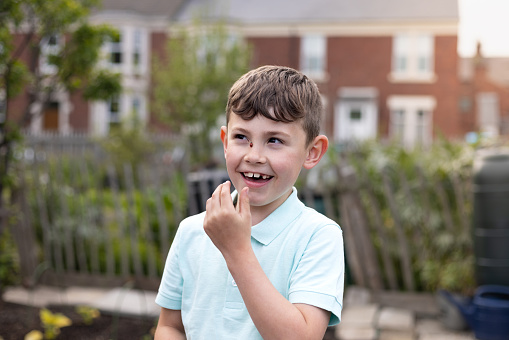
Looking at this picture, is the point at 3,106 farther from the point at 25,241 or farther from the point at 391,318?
the point at 391,318

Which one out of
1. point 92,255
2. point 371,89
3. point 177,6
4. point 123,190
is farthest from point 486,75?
point 92,255

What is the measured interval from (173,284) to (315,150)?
1.56ft

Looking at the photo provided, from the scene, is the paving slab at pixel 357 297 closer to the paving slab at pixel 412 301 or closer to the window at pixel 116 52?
the paving slab at pixel 412 301

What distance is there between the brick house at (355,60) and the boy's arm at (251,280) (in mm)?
23294

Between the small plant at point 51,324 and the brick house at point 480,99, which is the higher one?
the brick house at point 480,99

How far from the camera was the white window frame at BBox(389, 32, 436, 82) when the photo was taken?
972 inches

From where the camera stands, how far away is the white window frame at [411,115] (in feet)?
81.1

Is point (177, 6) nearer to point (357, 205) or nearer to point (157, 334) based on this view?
point (357, 205)

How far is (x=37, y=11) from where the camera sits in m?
4.37

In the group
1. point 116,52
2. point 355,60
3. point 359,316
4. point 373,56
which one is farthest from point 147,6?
point 359,316

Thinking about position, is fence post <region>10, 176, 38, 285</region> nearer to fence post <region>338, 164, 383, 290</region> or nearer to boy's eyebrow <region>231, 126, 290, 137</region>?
fence post <region>338, 164, 383, 290</region>

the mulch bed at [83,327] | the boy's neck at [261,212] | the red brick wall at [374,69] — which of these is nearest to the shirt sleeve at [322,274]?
the boy's neck at [261,212]

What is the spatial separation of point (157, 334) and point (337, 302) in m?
0.48

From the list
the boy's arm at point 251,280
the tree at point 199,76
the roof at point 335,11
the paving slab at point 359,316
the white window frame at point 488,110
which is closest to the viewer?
the boy's arm at point 251,280
